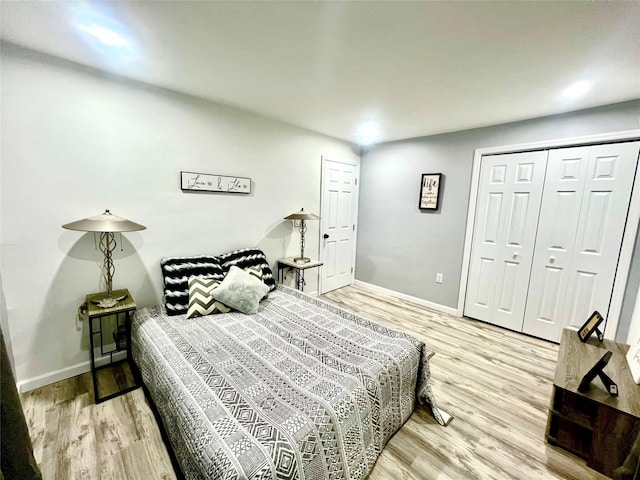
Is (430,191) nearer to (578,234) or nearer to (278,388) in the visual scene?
(578,234)

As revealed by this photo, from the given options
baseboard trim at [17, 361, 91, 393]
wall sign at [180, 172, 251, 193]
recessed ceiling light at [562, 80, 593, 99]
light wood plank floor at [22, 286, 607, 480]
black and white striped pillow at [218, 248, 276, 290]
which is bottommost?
light wood plank floor at [22, 286, 607, 480]

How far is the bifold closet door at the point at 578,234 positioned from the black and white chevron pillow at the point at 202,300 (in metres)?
3.23

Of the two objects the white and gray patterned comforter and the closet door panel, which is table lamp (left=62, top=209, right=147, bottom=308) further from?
the closet door panel

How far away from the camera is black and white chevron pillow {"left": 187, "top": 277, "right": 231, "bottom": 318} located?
2.18m

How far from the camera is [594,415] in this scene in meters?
1.44

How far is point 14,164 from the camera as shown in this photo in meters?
1.77

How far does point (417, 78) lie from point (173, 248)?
2.50 metres

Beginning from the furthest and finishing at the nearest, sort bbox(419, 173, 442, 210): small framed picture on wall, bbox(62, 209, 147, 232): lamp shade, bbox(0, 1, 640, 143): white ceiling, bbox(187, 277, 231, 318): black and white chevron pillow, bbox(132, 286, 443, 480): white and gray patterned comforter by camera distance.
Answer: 1. bbox(419, 173, 442, 210): small framed picture on wall
2. bbox(187, 277, 231, 318): black and white chevron pillow
3. bbox(62, 209, 147, 232): lamp shade
4. bbox(0, 1, 640, 143): white ceiling
5. bbox(132, 286, 443, 480): white and gray patterned comforter

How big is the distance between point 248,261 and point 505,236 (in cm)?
288

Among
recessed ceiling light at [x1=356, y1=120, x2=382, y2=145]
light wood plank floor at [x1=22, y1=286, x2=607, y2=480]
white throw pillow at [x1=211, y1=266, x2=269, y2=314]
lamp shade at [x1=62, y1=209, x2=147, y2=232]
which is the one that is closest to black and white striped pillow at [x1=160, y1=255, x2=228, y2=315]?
white throw pillow at [x1=211, y1=266, x2=269, y2=314]

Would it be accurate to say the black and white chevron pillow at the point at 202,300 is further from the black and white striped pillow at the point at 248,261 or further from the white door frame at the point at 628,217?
the white door frame at the point at 628,217

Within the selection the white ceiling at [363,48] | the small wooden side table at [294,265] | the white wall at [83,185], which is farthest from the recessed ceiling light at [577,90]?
the white wall at [83,185]

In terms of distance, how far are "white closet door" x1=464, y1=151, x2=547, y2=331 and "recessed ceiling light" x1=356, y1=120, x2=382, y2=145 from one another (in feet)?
4.30

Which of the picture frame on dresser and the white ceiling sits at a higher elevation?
the white ceiling
